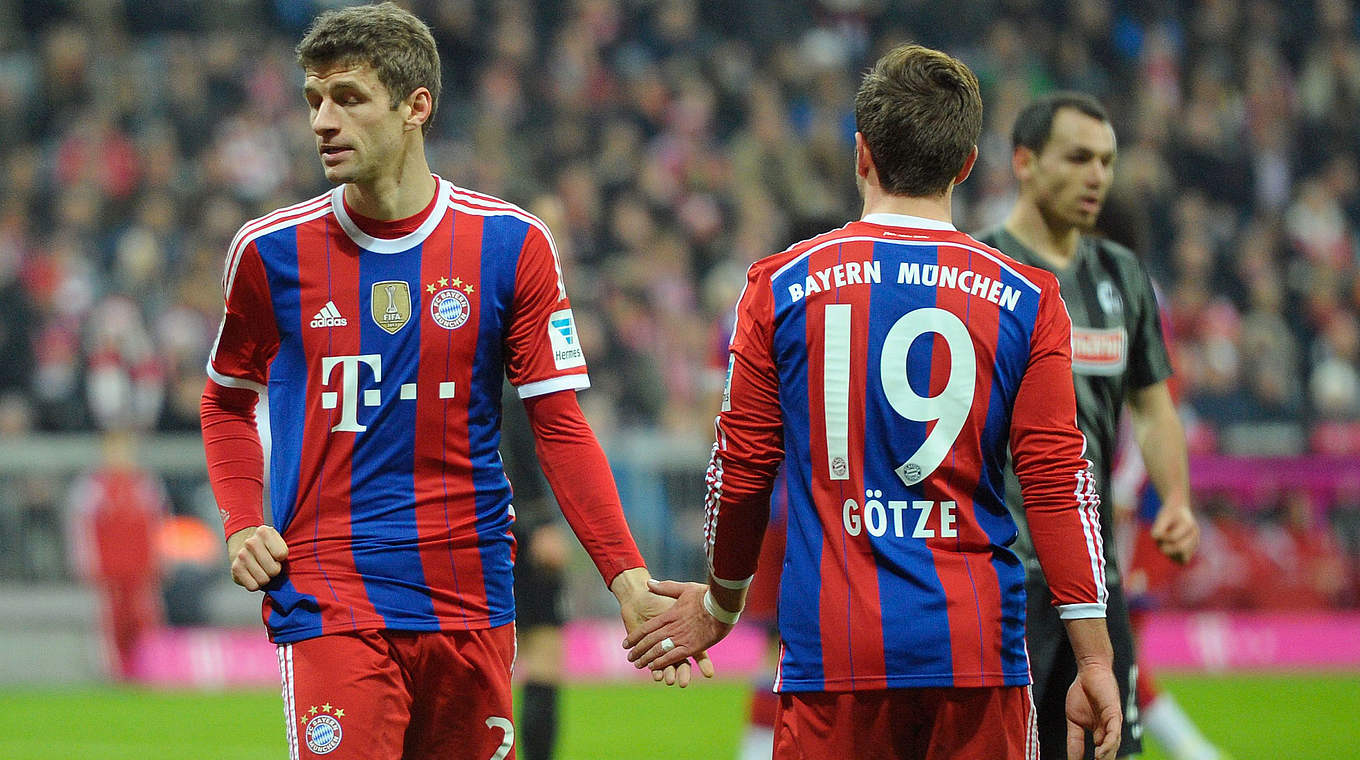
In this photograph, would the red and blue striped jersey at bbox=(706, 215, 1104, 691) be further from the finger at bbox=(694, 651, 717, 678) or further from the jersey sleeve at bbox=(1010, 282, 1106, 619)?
the finger at bbox=(694, 651, 717, 678)

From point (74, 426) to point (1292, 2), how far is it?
1407cm

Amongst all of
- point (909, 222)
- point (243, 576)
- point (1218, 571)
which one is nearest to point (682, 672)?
point (243, 576)

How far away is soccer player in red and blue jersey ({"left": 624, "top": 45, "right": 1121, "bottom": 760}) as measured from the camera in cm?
355

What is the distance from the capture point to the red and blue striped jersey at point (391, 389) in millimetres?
3881

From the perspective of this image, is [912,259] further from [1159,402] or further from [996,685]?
[1159,402]

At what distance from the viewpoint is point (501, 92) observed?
17375mm

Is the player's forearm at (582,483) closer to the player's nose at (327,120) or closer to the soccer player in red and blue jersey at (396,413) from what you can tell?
the soccer player in red and blue jersey at (396,413)

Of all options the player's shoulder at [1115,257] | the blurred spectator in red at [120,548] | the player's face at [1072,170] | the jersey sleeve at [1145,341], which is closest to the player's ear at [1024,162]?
the player's face at [1072,170]

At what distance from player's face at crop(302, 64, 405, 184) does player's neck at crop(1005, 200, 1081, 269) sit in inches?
87.9

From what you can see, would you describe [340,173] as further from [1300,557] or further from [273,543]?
[1300,557]

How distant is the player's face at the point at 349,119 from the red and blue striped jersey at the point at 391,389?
15 cm

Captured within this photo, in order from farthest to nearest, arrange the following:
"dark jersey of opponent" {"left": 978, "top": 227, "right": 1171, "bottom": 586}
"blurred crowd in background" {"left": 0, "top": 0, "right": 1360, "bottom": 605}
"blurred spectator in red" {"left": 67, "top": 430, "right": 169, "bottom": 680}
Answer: "blurred crowd in background" {"left": 0, "top": 0, "right": 1360, "bottom": 605}, "blurred spectator in red" {"left": 67, "top": 430, "right": 169, "bottom": 680}, "dark jersey of opponent" {"left": 978, "top": 227, "right": 1171, "bottom": 586}

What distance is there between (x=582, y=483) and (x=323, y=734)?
2.52ft

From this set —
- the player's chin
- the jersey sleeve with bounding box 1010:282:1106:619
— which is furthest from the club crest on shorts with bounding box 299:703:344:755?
the jersey sleeve with bounding box 1010:282:1106:619
